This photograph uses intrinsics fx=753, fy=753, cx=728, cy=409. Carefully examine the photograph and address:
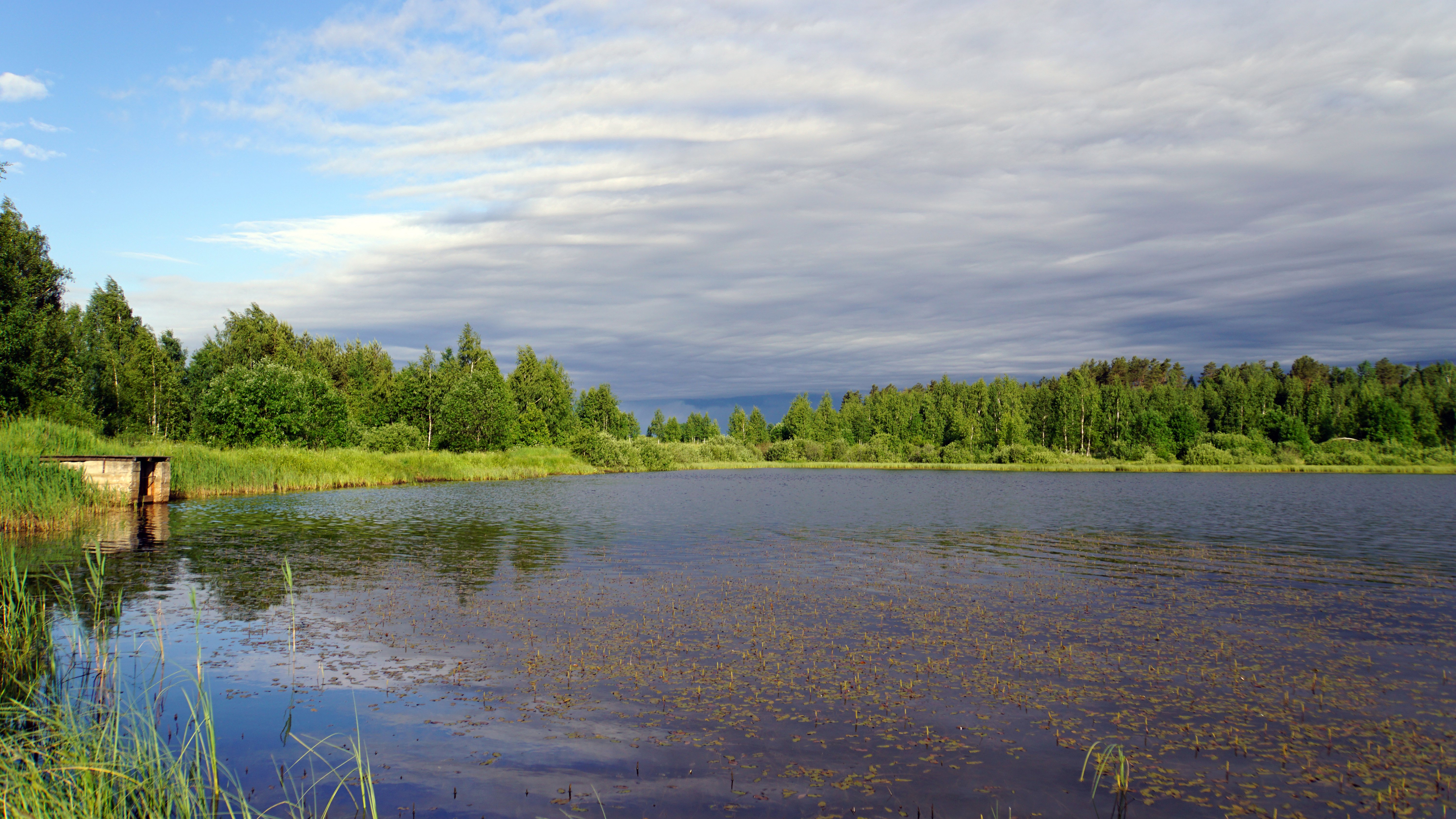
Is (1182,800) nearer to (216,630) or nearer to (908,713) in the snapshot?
(908,713)

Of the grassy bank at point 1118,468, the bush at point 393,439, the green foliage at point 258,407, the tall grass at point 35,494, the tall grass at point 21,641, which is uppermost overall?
the green foliage at point 258,407

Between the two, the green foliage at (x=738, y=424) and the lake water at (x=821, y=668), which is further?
the green foliage at (x=738, y=424)

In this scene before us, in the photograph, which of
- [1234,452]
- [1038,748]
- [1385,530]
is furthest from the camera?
[1234,452]

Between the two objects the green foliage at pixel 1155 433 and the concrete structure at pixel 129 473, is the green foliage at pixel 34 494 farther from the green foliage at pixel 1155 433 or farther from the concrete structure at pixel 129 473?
the green foliage at pixel 1155 433

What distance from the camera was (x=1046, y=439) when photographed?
147 m

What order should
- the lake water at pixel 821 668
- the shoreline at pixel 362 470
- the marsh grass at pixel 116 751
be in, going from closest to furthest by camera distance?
the marsh grass at pixel 116 751 → the lake water at pixel 821 668 → the shoreline at pixel 362 470

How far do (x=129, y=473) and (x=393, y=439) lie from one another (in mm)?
50937

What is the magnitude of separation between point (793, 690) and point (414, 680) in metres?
5.97

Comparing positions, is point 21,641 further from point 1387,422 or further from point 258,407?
point 1387,422

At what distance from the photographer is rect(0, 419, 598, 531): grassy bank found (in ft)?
84.7

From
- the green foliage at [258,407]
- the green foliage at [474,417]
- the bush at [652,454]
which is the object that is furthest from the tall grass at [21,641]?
the bush at [652,454]

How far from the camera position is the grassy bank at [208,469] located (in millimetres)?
25812

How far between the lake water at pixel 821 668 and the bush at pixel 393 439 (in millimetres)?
56453

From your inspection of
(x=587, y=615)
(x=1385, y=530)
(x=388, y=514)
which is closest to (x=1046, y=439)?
(x=1385, y=530)
